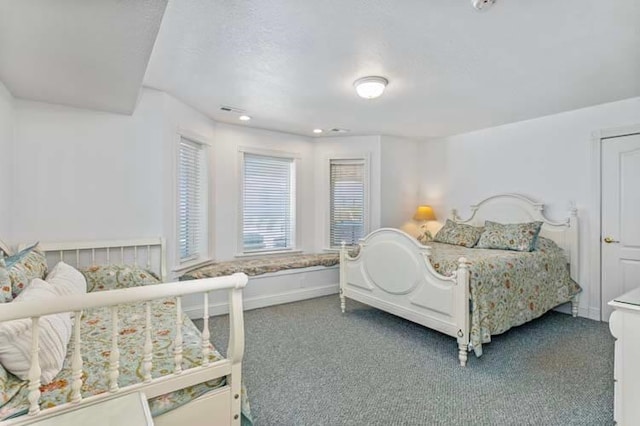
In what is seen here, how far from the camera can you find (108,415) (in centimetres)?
112

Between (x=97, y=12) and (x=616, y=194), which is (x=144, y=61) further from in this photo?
(x=616, y=194)

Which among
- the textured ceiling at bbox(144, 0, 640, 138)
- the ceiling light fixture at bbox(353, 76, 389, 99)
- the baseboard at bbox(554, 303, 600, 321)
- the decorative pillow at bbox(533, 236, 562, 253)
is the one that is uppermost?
A: the textured ceiling at bbox(144, 0, 640, 138)

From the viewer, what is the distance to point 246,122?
4.25 metres

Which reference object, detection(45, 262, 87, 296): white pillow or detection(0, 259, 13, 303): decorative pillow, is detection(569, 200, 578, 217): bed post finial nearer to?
detection(45, 262, 87, 296): white pillow

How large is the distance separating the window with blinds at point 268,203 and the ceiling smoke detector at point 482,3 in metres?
3.40

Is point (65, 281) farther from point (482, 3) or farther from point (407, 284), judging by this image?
point (482, 3)

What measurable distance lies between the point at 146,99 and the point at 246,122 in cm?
136

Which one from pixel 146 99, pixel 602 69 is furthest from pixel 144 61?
pixel 602 69

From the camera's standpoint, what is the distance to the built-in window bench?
12.1ft

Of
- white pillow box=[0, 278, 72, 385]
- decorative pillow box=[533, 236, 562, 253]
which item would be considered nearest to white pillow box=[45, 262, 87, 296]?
white pillow box=[0, 278, 72, 385]

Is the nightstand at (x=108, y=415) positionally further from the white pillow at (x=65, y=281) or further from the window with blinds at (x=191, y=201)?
the window with blinds at (x=191, y=201)

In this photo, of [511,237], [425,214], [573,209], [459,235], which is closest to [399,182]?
[425,214]

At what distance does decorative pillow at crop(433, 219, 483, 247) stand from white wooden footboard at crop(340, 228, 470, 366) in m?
1.30

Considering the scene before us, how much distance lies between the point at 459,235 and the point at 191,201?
3.41 metres
